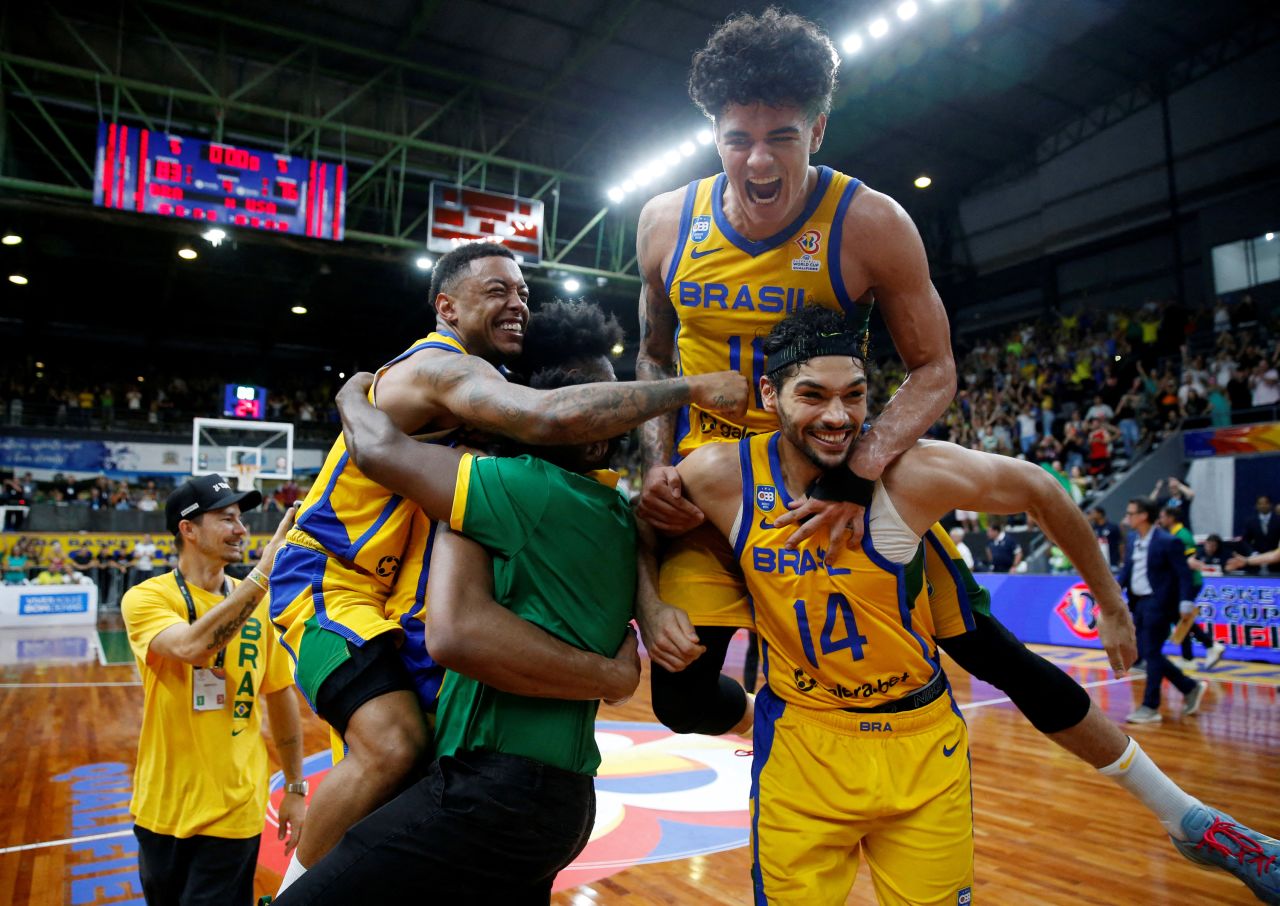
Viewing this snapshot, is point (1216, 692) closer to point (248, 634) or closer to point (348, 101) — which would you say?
point (248, 634)

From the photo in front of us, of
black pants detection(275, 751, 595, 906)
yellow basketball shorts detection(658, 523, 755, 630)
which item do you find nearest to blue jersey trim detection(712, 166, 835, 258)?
yellow basketball shorts detection(658, 523, 755, 630)

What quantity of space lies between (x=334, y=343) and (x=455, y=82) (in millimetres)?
14546

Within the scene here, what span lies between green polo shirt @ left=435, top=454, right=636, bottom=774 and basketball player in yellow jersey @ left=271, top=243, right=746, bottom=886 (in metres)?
0.09

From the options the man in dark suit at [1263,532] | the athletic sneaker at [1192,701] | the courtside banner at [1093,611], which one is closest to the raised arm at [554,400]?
the athletic sneaker at [1192,701]

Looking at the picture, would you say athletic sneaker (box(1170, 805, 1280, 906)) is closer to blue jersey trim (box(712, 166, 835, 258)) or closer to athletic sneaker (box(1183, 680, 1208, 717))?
blue jersey trim (box(712, 166, 835, 258))

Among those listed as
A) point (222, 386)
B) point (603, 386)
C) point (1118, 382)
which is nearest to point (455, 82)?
point (1118, 382)

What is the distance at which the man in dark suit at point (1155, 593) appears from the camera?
7016mm

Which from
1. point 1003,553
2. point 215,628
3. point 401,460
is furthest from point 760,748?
point 1003,553

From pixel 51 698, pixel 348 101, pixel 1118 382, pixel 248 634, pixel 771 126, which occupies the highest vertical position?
pixel 348 101

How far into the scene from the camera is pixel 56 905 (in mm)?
3662

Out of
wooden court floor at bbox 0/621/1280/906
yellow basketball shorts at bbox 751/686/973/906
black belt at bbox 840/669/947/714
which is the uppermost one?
black belt at bbox 840/669/947/714

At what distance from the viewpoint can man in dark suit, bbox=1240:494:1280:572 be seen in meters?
9.92

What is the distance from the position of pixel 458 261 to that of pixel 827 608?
1.40m

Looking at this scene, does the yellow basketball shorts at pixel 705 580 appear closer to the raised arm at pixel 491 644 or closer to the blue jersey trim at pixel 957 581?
the raised arm at pixel 491 644
